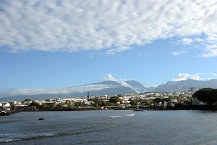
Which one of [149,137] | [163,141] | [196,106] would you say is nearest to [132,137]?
[149,137]

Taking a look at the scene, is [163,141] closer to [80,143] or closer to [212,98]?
[80,143]

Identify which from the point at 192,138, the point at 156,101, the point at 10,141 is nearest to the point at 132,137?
the point at 192,138

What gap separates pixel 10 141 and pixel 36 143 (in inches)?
175

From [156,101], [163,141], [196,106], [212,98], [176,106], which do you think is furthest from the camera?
[156,101]

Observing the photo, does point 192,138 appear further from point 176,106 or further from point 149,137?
point 176,106

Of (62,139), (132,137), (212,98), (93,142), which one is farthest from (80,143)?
(212,98)

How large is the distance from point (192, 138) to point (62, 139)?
1782 cm

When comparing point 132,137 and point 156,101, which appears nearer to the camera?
point 132,137

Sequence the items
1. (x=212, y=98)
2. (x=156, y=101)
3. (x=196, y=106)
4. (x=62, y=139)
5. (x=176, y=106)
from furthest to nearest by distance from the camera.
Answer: (x=156, y=101) → (x=176, y=106) → (x=196, y=106) → (x=212, y=98) → (x=62, y=139)

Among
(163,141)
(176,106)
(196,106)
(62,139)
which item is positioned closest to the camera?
(163,141)

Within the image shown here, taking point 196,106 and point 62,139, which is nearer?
point 62,139

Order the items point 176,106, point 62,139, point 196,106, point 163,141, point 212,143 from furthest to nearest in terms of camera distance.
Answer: point 176,106
point 196,106
point 62,139
point 163,141
point 212,143

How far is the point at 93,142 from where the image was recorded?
3562 cm

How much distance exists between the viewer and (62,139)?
126 feet
